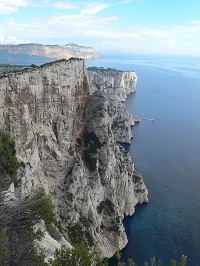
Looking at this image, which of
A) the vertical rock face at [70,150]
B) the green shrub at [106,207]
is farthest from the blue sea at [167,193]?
the green shrub at [106,207]

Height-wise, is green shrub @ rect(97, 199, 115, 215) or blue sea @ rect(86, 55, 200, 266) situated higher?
green shrub @ rect(97, 199, 115, 215)

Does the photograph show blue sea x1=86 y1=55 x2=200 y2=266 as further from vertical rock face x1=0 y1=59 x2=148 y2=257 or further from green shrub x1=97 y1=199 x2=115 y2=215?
green shrub x1=97 y1=199 x2=115 y2=215

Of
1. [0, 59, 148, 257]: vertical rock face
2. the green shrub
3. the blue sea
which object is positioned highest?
[0, 59, 148, 257]: vertical rock face

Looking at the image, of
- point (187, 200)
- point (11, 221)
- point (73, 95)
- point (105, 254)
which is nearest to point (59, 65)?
point (73, 95)

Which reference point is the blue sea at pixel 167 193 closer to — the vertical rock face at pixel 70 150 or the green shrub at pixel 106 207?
the vertical rock face at pixel 70 150

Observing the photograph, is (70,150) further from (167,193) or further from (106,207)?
(167,193)

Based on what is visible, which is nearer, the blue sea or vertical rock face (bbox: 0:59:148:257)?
vertical rock face (bbox: 0:59:148:257)

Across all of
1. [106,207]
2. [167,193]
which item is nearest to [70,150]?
[106,207]

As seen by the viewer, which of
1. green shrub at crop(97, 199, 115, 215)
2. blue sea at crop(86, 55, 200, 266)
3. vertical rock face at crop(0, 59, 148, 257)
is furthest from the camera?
green shrub at crop(97, 199, 115, 215)

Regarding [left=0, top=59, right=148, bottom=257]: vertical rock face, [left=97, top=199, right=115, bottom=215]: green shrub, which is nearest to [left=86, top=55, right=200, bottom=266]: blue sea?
[left=0, top=59, right=148, bottom=257]: vertical rock face
